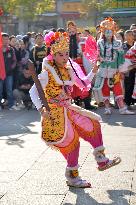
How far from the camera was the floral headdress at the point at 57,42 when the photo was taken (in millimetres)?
5445

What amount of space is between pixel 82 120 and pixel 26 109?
20.5ft

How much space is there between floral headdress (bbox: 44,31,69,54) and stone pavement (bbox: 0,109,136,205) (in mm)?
1430

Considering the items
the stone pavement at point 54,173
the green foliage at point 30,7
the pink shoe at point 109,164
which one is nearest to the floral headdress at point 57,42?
the pink shoe at point 109,164

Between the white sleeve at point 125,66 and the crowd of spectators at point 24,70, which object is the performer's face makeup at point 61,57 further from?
the crowd of spectators at point 24,70

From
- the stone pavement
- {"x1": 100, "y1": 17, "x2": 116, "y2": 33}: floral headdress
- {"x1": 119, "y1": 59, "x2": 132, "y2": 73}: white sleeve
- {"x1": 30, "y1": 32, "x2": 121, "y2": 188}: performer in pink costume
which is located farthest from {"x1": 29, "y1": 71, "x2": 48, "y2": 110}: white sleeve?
{"x1": 119, "y1": 59, "x2": 132, "y2": 73}: white sleeve

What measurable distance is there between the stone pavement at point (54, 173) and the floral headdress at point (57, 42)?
1.43 meters

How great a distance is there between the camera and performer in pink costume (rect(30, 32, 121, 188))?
17.4 feet

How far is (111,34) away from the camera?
9930 mm

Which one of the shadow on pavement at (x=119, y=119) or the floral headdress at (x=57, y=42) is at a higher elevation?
the floral headdress at (x=57, y=42)

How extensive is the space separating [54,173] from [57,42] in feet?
4.94

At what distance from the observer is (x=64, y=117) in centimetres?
538

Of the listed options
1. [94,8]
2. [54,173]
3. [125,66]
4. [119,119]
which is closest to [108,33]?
[125,66]

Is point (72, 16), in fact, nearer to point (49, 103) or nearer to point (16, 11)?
point (16, 11)

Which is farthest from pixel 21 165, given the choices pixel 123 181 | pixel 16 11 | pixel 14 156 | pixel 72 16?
pixel 72 16
